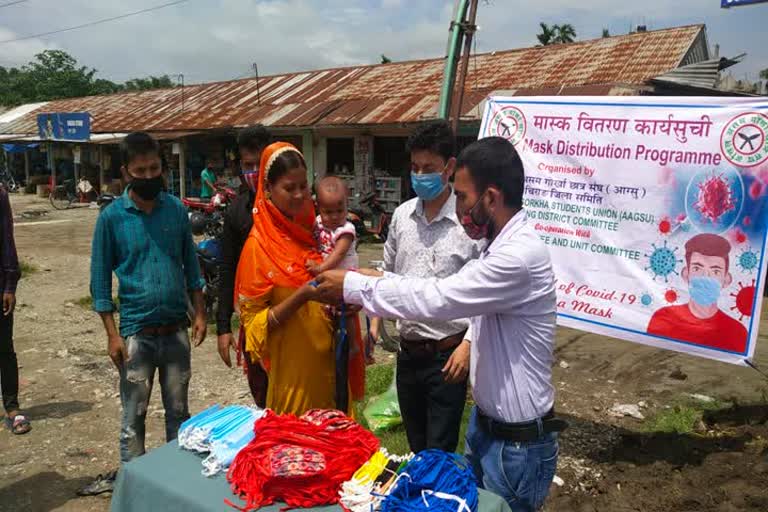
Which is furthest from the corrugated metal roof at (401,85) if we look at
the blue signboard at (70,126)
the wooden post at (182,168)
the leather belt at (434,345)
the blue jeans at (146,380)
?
the blue jeans at (146,380)

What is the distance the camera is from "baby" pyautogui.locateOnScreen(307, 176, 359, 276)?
241 centimetres

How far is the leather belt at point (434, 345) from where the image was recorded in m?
2.52

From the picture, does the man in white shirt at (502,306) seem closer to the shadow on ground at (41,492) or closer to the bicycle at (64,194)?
the shadow on ground at (41,492)

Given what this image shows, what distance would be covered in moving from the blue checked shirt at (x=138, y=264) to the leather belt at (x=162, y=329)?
2 cm

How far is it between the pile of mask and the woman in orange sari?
0.32 meters

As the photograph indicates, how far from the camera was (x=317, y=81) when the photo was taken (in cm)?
1766

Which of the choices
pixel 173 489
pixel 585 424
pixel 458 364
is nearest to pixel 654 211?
pixel 585 424

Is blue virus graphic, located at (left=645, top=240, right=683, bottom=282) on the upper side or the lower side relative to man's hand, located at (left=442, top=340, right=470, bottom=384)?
upper

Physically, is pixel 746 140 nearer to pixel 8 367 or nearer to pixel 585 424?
pixel 585 424

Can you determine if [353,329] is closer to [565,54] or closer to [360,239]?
[360,239]

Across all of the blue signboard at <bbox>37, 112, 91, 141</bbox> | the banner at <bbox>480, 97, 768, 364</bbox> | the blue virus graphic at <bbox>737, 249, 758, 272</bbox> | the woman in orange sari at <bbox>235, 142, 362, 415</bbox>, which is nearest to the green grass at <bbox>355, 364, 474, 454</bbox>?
the banner at <bbox>480, 97, 768, 364</bbox>

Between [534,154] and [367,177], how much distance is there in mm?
10486

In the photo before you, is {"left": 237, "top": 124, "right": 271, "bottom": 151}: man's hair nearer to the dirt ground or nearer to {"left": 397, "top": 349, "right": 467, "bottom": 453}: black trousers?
{"left": 397, "top": 349, "right": 467, "bottom": 453}: black trousers

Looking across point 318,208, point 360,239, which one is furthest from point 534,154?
point 360,239
